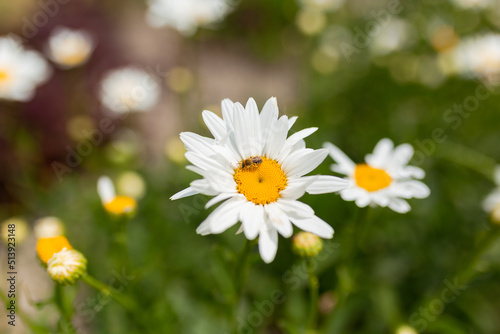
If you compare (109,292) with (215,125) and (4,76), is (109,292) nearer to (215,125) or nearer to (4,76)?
(215,125)

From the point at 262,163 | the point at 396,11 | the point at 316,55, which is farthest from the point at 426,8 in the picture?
the point at 262,163

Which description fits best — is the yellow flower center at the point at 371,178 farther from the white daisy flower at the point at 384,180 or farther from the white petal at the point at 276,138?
the white petal at the point at 276,138

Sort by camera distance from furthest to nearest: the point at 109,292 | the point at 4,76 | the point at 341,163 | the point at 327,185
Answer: the point at 4,76 < the point at 341,163 < the point at 109,292 < the point at 327,185

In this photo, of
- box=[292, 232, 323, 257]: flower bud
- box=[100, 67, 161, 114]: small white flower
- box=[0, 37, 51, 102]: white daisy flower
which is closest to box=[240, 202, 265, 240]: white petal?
box=[292, 232, 323, 257]: flower bud

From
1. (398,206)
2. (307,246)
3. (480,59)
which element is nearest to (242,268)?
(307,246)

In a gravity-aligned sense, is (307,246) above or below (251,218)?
below

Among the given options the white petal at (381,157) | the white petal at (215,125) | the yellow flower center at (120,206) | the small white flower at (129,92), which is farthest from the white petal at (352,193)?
the small white flower at (129,92)

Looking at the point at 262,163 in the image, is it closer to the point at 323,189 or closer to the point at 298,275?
the point at 323,189
